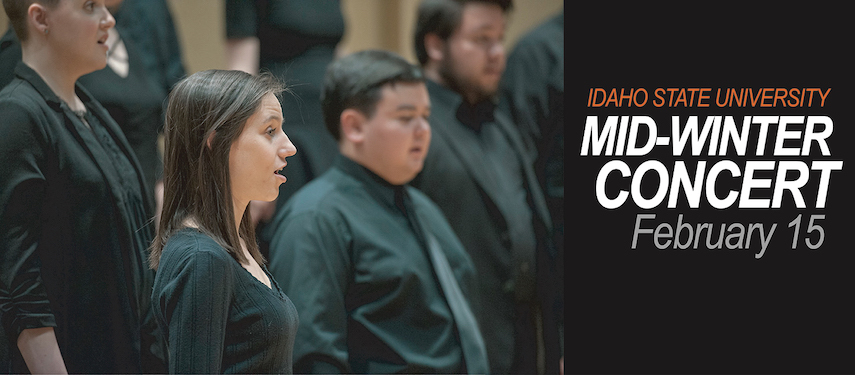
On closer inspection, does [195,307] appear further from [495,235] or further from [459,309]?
[495,235]

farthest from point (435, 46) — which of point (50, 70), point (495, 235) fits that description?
point (50, 70)

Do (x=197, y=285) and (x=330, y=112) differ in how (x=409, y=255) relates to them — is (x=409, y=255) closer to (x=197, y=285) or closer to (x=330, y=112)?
(x=330, y=112)

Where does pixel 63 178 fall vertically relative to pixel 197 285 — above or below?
above

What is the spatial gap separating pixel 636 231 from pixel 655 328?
0.26 m

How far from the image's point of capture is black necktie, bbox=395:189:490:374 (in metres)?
2.20

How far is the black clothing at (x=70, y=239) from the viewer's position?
1537mm

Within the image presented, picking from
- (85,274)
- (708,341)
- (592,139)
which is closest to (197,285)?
(85,274)

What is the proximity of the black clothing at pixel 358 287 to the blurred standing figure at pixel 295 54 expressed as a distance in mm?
647

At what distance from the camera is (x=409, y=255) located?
2.19 meters

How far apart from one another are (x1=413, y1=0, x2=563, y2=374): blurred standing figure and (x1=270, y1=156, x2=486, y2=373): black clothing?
473 mm

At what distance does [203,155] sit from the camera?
144cm

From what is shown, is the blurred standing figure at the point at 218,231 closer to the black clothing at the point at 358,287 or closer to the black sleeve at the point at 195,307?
the black sleeve at the point at 195,307

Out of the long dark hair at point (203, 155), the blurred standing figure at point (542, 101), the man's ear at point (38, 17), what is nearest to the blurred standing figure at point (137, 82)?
the man's ear at point (38, 17)

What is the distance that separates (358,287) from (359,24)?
2.61 m
